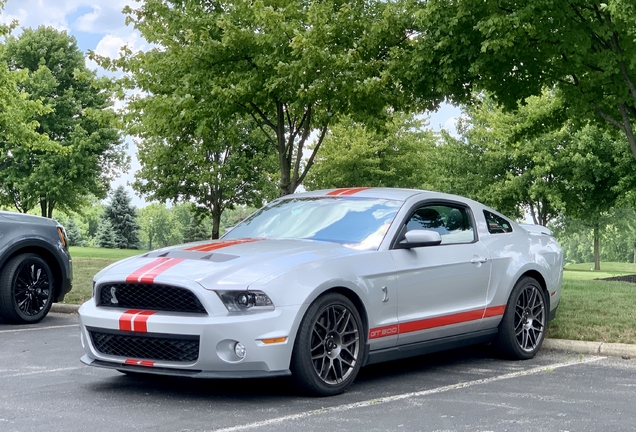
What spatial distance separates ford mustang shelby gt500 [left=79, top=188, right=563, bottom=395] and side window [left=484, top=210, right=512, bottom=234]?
51 millimetres

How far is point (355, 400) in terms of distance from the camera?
5.79 metres

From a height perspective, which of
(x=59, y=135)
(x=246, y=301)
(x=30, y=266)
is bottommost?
(x=246, y=301)

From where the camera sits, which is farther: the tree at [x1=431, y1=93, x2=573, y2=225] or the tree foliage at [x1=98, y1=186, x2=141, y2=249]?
the tree foliage at [x1=98, y1=186, x2=141, y2=249]

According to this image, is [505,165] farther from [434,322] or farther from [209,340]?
[209,340]

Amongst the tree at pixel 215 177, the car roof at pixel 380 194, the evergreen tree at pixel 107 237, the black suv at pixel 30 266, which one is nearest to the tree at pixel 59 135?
the tree at pixel 215 177

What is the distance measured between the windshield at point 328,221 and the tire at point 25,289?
407 centimetres

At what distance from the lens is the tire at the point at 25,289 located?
10109mm

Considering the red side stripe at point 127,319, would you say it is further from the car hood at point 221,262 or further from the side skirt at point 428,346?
the side skirt at point 428,346

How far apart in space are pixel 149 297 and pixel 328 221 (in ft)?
5.90

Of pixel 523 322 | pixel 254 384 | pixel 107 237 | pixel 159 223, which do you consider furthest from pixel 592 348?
pixel 159 223

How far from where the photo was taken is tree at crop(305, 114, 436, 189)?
42.1 meters

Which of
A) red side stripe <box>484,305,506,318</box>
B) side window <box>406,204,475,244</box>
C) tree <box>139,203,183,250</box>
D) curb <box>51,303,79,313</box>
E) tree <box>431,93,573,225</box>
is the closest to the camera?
side window <box>406,204,475,244</box>

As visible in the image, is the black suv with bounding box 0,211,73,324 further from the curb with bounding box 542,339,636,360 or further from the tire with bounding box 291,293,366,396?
the curb with bounding box 542,339,636,360

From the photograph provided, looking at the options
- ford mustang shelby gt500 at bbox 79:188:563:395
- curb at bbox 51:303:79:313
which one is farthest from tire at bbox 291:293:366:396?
curb at bbox 51:303:79:313
